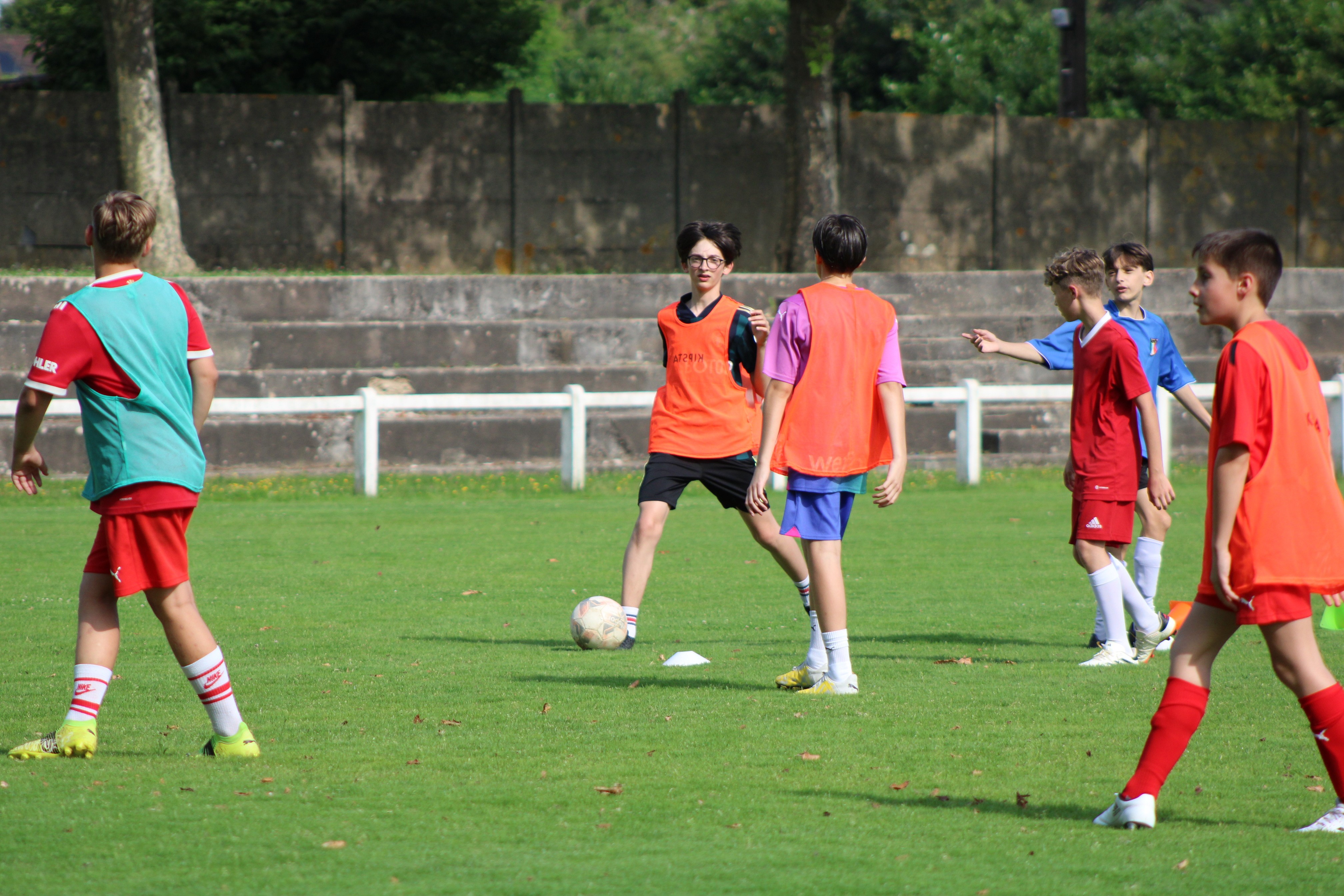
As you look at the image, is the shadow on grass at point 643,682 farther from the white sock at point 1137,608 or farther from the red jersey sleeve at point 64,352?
the red jersey sleeve at point 64,352

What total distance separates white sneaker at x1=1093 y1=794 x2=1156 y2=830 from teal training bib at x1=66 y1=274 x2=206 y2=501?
318cm

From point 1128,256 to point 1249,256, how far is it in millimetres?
3657

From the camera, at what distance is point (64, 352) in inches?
211

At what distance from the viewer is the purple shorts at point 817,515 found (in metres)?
6.62

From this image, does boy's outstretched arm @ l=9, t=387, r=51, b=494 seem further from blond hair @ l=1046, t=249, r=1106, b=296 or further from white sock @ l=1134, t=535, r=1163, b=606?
white sock @ l=1134, t=535, r=1163, b=606

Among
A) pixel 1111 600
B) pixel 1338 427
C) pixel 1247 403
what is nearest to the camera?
pixel 1247 403

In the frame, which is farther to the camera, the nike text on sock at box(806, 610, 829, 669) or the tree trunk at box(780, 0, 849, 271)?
the tree trunk at box(780, 0, 849, 271)

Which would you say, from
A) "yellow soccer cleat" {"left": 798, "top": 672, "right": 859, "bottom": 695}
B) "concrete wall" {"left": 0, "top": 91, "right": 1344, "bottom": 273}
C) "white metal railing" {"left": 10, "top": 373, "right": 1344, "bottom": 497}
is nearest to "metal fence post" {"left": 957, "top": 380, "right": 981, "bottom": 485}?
"white metal railing" {"left": 10, "top": 373, "right": 1344, "bottom": 497}

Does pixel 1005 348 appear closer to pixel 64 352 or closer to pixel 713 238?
pixel 713 238

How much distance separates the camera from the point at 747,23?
45.8m

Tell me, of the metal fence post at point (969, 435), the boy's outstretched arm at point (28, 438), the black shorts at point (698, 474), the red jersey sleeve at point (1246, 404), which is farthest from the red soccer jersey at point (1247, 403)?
the metal fence post at point (969, 435)

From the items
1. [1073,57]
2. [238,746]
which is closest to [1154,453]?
[238,746]

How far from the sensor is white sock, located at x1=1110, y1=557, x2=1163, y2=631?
793 centimetres

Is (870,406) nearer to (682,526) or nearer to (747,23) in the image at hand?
(682,526)
